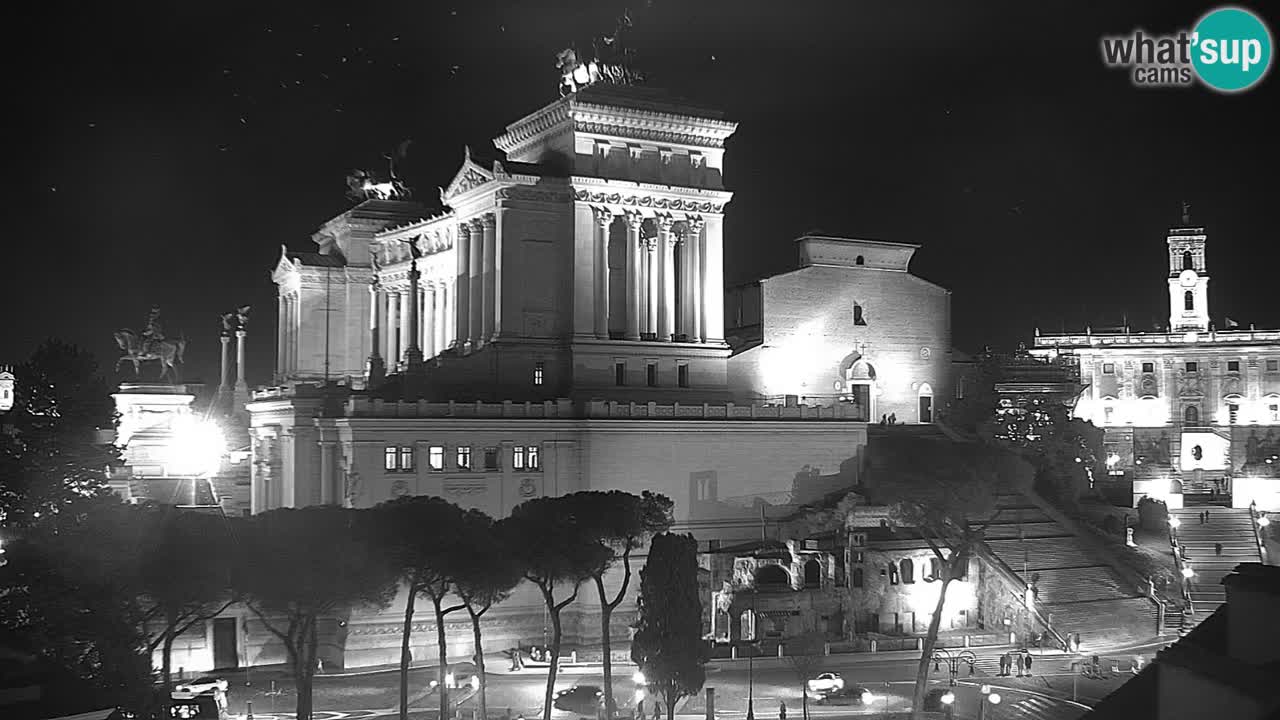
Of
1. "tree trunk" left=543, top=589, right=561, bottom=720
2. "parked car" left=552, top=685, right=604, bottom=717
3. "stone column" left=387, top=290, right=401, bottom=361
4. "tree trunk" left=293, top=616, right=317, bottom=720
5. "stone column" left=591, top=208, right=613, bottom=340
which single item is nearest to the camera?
"tree trunk" left=293, top=616, right=317, bottom=720

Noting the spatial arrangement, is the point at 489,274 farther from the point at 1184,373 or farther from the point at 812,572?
the point at 1184,373

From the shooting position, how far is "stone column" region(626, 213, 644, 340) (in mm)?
77500

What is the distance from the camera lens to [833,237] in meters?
86.7

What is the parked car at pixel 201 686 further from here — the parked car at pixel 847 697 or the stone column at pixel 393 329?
the stone column at pixel 393 329

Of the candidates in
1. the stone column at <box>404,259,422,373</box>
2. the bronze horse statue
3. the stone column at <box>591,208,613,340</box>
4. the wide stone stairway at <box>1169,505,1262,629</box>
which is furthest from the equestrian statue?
the wide stone stairway at <box>1169,505,1262,629</box>

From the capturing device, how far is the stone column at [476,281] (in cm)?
7762

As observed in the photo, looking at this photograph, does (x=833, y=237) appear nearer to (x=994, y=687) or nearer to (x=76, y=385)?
(x=994, y=687)

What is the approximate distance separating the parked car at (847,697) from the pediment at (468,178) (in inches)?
1454

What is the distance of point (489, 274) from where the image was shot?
250 ft

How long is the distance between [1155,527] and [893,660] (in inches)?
1020

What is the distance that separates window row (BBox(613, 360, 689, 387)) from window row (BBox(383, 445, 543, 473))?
9.94 metres

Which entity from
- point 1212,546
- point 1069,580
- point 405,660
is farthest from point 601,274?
point 1212,546

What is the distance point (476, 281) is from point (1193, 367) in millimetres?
78945

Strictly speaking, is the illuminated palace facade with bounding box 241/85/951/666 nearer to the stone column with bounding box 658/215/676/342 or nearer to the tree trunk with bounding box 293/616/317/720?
the stone column with bounding box 658/215/676/342
